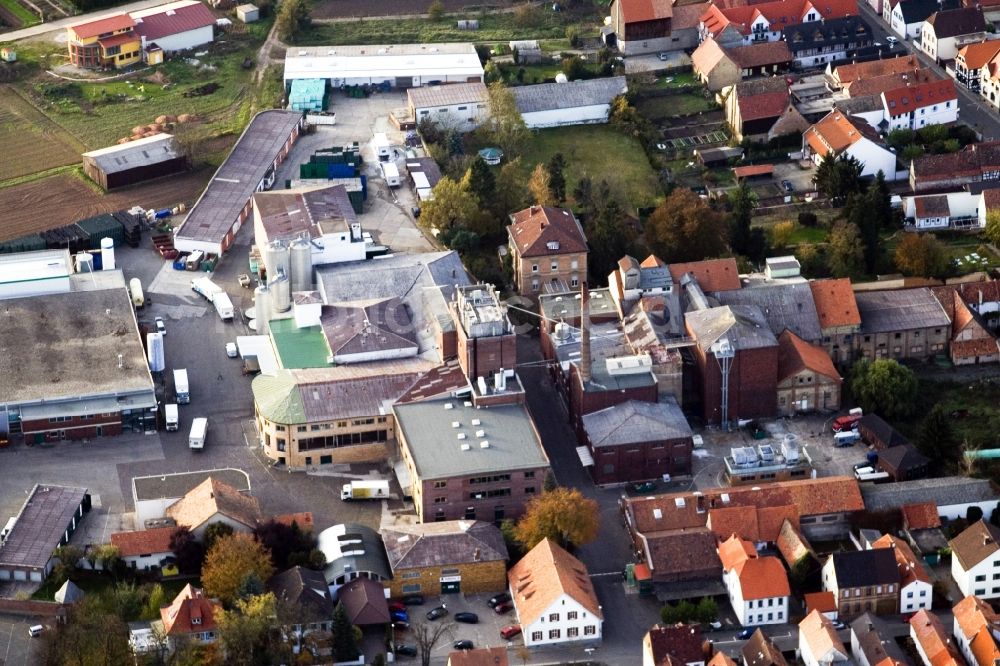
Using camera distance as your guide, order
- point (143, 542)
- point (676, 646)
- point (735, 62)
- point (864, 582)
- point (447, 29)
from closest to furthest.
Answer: point (676, 646) < point (864, 582) < point (143, 542) < point (735, 62) < point (447, 29)

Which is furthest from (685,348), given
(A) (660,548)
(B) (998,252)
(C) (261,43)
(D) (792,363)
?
(C) (261,43)

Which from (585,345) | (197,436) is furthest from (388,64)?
(197,436)

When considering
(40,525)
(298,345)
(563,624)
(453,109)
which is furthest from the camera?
(453,109)

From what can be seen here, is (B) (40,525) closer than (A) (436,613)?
No

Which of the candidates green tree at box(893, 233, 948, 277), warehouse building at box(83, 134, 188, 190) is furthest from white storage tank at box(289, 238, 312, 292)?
green tree at box(893, 233, 948, 277)

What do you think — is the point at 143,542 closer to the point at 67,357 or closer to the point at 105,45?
the point at 67,357

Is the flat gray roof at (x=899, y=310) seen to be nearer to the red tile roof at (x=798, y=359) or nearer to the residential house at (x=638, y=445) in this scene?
the red tile roof at (x=798, y=359)

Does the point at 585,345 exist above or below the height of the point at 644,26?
below
